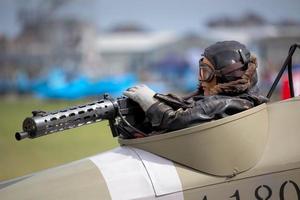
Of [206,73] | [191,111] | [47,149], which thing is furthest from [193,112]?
[47,149]

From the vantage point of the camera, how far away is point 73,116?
297cm

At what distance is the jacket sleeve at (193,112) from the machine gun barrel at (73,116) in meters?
0.23

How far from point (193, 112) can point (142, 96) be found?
347mm

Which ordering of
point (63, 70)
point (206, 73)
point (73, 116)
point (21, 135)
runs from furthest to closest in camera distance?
point (63, 70), point (206, 73), point (73, 116), point (21, 135)

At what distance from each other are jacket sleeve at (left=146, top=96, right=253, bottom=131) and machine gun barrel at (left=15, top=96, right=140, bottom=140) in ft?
0.76

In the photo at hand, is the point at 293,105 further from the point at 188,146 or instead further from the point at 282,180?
the point at 188,146

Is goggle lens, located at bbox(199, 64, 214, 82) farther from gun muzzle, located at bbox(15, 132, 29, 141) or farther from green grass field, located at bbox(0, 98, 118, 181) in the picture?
green grass field, located at bbox(0, 98, 118, 181)

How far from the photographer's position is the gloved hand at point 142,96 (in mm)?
3039

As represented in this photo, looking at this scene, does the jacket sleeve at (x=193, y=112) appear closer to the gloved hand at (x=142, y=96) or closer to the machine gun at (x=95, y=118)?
the gloved hand at (x=142, y=96)

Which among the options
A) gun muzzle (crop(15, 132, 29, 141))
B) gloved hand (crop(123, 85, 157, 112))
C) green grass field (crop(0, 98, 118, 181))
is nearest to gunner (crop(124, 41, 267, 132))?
gloved hand (crop(123, 85, 157, 112))

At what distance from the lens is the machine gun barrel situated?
2846 millimetres

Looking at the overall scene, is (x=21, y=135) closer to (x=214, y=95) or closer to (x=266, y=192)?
(x=214, y=95)

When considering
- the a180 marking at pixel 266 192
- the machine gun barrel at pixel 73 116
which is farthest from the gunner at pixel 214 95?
the a180 marking at pixel 266 192

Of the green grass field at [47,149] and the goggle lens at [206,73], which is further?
the green grass field at [47,149]
